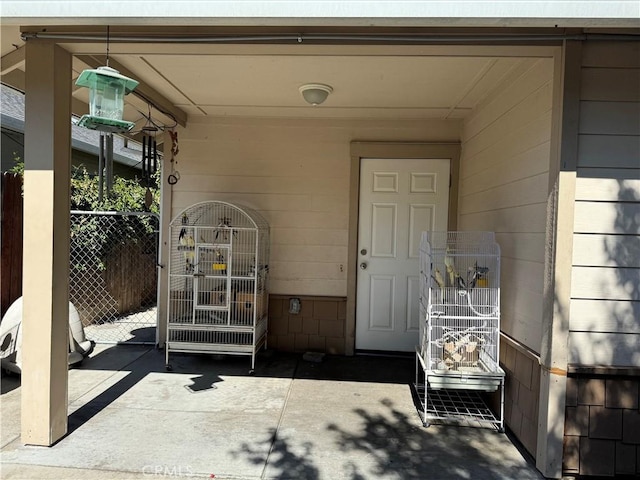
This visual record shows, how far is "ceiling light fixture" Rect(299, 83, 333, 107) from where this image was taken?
3098mm

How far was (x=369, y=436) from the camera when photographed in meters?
2.54

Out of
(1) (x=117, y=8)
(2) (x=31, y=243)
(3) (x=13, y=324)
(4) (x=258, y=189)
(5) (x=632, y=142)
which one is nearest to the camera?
(1) (x=117, y=8)

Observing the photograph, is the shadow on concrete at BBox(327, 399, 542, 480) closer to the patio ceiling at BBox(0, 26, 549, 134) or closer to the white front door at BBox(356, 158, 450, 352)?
the white front door at BBox(356, 158, 450, 352)

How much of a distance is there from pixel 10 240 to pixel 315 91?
313 cm

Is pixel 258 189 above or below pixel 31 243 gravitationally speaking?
above

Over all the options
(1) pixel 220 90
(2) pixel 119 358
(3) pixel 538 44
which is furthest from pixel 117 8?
(2) pixel 119 358

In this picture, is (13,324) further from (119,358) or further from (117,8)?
(117,8)

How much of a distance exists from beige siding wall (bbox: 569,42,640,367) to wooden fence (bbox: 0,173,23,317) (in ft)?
14.7

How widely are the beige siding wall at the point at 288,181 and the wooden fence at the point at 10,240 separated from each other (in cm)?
142

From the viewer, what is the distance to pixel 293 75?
2.95m

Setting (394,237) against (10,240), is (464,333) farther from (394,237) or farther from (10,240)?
(10,240)

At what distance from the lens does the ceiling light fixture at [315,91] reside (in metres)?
3.10

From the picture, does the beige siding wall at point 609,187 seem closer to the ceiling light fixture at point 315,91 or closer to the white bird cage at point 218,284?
the ceiling light fixture at point 315,91

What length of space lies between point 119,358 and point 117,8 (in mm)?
3246
